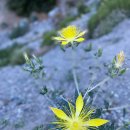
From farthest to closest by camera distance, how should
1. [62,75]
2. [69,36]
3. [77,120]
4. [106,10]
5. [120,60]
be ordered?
[106,10] < [62,75] < [69,36] < [120,60] < [77,120]

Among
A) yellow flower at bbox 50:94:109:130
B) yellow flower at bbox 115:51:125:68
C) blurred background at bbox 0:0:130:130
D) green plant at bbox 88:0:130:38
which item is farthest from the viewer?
green plant at bbox 88:0:130:38

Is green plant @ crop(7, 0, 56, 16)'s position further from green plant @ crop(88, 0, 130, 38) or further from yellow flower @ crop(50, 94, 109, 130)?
yellow flower @ crop(50, 94, 109, 130)

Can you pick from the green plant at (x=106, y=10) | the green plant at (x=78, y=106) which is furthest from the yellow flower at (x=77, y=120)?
the green plant at (x=106, y=10)

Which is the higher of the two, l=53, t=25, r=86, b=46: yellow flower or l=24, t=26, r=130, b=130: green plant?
l=53, t=25, r=86, b=46: yellow flower

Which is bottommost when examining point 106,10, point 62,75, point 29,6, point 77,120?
point 77,120

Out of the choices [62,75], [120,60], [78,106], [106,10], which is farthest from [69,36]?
[106,10]

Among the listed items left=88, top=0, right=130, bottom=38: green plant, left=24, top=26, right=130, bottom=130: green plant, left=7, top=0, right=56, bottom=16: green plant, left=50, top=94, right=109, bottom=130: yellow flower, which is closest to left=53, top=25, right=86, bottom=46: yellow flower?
left=24, top=26, right=130, bottom=130: green plant

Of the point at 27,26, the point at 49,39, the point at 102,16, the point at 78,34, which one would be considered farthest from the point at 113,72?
the point at 27,26

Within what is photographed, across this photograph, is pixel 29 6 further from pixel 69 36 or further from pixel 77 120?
pixel 77 120
